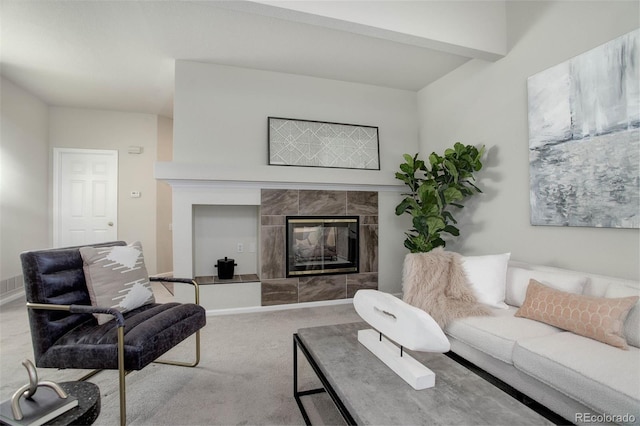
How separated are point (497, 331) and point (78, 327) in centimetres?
252

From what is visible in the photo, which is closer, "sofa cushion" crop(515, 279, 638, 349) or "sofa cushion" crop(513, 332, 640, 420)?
"sofa cushion" crop(513, 332, 640, 420)

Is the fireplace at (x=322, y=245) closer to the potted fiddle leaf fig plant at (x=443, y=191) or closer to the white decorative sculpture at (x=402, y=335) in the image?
the potted fiddle leaf fig plant at (x=443, y=191)

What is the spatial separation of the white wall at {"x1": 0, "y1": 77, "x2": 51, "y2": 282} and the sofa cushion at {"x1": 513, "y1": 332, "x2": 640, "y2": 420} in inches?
218

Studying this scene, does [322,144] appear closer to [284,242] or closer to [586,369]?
[284,242]

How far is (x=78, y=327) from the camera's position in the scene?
1880 mm

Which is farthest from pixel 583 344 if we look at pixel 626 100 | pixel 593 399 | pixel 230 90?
pixel 230 90

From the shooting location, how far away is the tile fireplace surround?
12.2 feet

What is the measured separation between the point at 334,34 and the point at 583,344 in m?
3.04

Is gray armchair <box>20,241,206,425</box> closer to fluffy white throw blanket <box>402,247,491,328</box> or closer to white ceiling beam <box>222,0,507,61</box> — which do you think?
fluffy white throw blanket <box>402,247,491,328</box>

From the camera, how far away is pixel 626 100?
2131 millimetres

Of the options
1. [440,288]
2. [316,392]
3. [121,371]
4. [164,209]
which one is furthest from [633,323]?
[164,209]

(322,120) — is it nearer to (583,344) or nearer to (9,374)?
(583,344)

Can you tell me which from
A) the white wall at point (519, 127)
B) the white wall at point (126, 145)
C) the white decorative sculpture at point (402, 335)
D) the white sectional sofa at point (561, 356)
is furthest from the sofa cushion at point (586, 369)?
the white wall at point (126, 145)

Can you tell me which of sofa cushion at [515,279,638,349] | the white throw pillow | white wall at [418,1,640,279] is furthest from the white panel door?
sofa cushion at [515,279,638,349]
